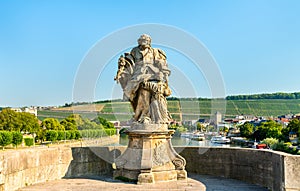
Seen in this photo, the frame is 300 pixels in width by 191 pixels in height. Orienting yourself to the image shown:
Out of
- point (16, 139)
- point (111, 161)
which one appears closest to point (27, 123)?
point (16, 139)

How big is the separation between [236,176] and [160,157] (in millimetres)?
2311

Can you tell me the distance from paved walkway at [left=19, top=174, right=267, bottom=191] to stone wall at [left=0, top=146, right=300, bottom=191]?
32 centimetres

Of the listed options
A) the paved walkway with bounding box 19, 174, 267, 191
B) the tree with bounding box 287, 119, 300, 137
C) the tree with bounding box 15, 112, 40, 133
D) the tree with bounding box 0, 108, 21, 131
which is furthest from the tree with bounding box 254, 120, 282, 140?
the paved walkway with bounding box 19, 174, 267, 191

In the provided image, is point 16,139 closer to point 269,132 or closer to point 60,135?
point 60,135

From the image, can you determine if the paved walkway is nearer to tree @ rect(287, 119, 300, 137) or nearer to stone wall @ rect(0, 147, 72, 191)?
stone wall @ rect(0, 147, 72, 191)

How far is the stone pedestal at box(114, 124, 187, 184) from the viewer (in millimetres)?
9641

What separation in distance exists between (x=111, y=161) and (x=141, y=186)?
2726 millimetres

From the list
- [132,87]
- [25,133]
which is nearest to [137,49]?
[132,87]

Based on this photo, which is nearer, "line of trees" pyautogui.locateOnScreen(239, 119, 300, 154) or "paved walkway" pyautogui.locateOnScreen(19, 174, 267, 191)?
"paved walkway" pyautogui.locateOnScreen(19, 174, 267, 191)

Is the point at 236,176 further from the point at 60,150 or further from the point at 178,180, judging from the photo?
the point at 60,150

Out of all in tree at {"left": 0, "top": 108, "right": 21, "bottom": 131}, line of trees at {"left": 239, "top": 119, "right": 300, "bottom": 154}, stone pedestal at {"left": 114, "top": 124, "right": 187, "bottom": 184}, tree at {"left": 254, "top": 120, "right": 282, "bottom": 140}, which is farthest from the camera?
tree at {"left": 254, "top": 120, "right": 282, "bottom": 140}

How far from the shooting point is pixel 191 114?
1423 centimetres

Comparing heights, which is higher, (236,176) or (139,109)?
(139,109)

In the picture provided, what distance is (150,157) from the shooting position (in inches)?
382
